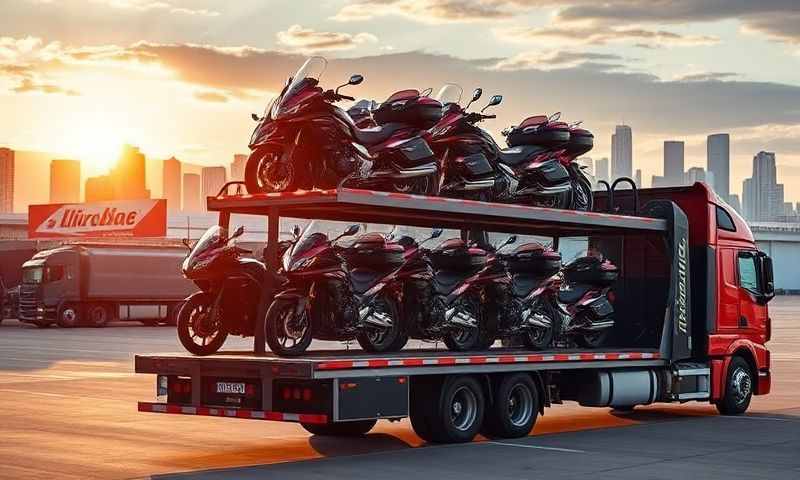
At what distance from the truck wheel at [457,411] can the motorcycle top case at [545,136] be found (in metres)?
3.90

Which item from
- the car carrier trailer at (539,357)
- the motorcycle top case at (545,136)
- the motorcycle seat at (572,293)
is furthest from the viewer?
the motorcycle seat at (572,293)

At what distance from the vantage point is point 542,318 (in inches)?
699

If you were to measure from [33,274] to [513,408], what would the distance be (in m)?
40.6

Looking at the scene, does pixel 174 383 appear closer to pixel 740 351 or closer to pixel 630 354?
pixel 630 354

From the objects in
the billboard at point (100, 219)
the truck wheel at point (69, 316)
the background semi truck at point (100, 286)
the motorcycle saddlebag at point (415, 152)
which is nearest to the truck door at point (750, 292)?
the motorcycle saddlebag at point (415, 152)

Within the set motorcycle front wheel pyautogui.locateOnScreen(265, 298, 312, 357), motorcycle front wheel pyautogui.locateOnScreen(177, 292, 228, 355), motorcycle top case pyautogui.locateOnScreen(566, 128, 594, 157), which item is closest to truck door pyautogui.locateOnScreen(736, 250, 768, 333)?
motorcycle top case pyautogui.locateOnScreen(566, 128, 594, 157)

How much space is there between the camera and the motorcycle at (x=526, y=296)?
56.2 ft

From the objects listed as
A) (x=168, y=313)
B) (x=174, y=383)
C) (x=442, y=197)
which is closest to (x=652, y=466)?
(x=442, y=197)

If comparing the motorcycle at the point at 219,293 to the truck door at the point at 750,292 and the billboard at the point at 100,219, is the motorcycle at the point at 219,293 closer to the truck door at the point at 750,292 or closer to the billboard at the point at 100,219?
the truck door at the point at 750,292

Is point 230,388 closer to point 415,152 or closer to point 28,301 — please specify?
point 415,152

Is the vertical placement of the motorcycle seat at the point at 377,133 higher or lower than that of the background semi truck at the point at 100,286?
higher

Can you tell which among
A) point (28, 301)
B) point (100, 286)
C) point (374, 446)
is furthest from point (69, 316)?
point (374, 446)

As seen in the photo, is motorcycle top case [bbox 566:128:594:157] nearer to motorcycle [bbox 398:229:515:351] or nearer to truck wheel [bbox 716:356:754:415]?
motorcycle [bbox 398:229:515:351]

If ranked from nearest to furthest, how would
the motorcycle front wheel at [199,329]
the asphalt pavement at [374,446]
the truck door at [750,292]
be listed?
the asphalt pavement at [374,446]
the motorcycle front wheel at [199,329]
the truck door at [750,292]
